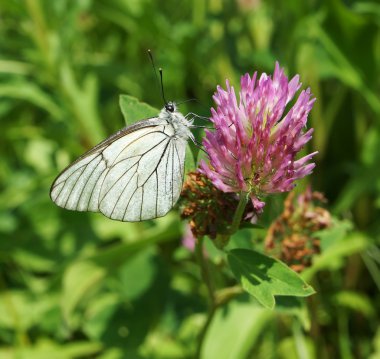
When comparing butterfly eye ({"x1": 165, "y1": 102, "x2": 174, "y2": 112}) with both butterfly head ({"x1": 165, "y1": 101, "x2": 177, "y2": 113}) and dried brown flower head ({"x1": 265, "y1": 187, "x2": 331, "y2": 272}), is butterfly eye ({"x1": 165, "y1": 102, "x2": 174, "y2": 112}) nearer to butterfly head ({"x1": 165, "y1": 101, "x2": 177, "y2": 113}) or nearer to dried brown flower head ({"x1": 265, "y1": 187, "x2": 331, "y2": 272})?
butterfly head ({"x1": 165, "y1": 101, "x2": 177, "y2": 113})

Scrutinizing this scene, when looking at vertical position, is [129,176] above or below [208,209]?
above

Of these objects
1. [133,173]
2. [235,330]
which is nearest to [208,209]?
[133,173]

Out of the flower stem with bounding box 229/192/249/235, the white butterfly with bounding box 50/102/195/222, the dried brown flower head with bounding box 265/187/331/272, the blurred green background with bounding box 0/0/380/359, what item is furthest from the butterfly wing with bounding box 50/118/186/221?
the blurred green background with bounding box 0/0/380/359

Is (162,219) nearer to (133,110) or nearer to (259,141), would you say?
(133,110)

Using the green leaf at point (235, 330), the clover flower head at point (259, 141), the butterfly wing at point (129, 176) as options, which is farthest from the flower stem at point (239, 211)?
the green leaf at point (235, 330)

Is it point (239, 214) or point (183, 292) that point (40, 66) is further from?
point (239, 214)
